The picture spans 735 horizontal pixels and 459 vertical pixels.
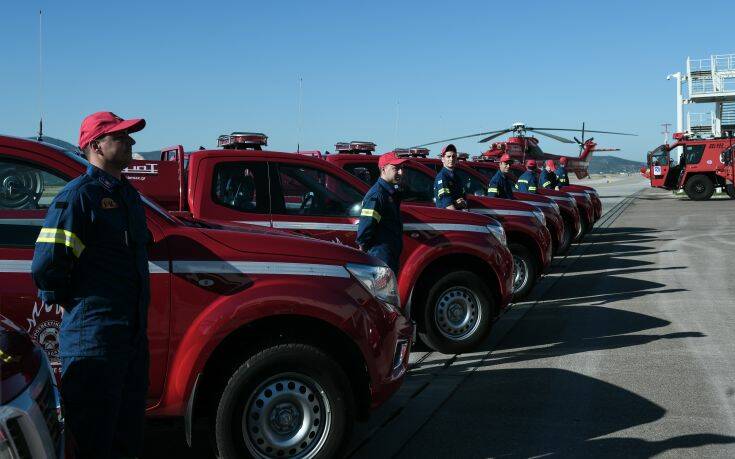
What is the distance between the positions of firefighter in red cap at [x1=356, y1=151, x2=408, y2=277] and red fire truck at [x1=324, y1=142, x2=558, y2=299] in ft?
10.0

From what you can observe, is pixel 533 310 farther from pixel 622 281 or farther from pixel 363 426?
pixel 363 426

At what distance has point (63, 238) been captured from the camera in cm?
309

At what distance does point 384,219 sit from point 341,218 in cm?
57

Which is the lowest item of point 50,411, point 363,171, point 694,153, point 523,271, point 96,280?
point 523,271

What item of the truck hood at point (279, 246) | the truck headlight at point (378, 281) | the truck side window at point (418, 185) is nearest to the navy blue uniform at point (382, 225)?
the truck headlight at point (378, 281)

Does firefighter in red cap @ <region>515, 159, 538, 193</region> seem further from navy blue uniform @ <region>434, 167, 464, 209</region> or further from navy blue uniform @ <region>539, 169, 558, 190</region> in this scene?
navy blue uniform @ <region>434, 167, 464, 209</region>

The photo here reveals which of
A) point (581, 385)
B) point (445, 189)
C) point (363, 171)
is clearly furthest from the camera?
point (363, 171)

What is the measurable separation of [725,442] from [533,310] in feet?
15.7

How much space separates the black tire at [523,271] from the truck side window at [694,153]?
94.5ft

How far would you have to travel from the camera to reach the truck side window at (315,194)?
6801mm

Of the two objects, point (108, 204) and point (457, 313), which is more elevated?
point (108, 204)

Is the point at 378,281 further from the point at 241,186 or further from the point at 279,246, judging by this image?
the point at 241,186

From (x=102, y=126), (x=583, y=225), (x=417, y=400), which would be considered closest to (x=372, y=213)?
(x=417, y=400)

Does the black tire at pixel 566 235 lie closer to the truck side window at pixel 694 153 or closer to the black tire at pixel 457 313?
the black tire at pixel 457 313
